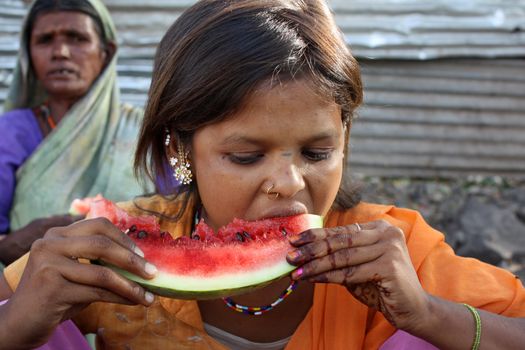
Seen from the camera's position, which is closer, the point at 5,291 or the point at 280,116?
the point at 280,116

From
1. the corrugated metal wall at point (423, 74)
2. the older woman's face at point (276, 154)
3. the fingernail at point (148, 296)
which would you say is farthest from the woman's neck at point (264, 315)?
the corrugated metal wall at point (423, 74)

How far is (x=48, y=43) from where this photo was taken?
5102 millimetres

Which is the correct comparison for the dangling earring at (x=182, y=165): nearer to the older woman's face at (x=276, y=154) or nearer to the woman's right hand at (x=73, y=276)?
the older woman's face at (x=276, y=154)

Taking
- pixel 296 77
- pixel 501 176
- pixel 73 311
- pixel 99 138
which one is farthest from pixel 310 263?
pixel 501 176

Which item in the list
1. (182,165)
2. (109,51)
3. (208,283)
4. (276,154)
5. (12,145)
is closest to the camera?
(208,283)

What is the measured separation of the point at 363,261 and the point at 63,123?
3402mm

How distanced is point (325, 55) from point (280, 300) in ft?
2.91

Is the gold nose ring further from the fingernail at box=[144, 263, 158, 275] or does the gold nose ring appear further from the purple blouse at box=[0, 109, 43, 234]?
the purple blouse at box=[0, 109, 43, 234]

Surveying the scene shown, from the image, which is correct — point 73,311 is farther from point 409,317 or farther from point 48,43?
point 48,43

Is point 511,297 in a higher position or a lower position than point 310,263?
lower

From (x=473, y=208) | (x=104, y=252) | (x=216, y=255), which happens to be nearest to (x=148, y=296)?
(x=104, y=252)

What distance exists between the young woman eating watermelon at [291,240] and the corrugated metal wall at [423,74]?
210 inches

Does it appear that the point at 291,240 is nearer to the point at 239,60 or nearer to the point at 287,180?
the point at 287,180

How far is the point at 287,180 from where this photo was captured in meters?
2.25
